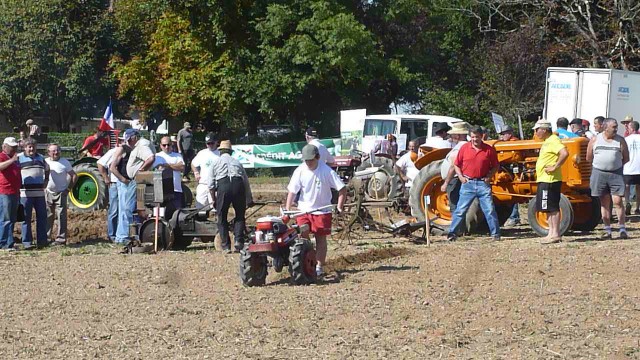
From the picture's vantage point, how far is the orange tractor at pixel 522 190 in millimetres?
14859

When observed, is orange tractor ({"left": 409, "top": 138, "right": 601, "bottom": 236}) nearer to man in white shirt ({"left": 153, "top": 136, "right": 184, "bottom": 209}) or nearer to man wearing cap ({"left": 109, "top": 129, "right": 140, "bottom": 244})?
man in white shirt ({"left": 153, "top": 136, "right": 184, "bottom": 209})

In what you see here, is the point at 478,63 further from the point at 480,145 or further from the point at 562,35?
the point at 480,145

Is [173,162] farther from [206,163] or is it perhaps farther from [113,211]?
[113,211]

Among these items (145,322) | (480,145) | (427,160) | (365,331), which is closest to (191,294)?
(145,322)

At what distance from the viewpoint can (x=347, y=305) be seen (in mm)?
9820

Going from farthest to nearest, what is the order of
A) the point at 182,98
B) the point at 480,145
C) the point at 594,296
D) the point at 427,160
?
the point at 182,98
the point at 427,160
the point at 480,145
the point at 594,296

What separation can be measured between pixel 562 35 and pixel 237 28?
10.9 m

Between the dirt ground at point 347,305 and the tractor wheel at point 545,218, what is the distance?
380mm

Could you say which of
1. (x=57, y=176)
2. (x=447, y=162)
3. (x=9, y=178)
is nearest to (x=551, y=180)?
(x=447, y=162)

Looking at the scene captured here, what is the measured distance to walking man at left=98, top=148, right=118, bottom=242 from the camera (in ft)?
51.8

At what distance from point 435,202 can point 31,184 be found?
6063 mm

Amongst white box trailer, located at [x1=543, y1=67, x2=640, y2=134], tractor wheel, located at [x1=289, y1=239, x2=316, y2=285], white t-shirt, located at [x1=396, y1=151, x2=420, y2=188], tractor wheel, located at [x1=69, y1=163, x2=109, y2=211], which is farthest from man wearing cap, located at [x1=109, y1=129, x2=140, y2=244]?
white box trailer, located at [x1=543, y1=67, x2=640, y2=134]

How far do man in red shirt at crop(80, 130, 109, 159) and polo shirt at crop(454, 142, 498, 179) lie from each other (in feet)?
33.3

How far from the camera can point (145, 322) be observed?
9.23 meters
